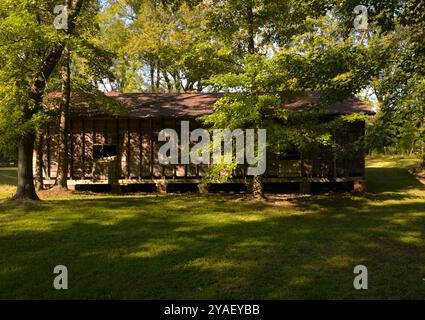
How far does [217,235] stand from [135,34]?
104 ft

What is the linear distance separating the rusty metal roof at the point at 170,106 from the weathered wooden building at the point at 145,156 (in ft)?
0.16

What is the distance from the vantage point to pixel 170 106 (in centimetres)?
2078

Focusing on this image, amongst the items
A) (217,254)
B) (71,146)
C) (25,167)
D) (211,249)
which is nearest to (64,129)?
(71,146)

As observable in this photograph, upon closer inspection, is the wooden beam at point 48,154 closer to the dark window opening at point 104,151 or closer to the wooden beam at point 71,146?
the wooden beam at point 71,146

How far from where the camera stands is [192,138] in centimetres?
1998

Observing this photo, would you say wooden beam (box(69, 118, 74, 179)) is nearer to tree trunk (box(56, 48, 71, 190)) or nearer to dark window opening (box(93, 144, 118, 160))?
dark window opening (box(93, 144, 118, 160))

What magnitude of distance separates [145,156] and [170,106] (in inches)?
113

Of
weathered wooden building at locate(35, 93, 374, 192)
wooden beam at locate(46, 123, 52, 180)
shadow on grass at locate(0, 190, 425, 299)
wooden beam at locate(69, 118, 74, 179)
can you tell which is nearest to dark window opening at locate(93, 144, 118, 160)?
weathered wooden building at locate(35, 93, 374, 192)

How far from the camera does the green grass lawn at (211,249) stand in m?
6.39

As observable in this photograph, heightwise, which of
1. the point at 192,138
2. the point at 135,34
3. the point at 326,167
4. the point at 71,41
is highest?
the point at 135,34

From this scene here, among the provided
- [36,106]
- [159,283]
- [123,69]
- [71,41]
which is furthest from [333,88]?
[123,69]

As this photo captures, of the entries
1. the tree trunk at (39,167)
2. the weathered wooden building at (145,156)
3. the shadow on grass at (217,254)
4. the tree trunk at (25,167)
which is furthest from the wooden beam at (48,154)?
the shadow on grass at (217,254)

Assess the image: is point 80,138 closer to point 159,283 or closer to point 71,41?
point 71,41

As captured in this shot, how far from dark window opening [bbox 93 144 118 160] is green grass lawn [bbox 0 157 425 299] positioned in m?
5.55
